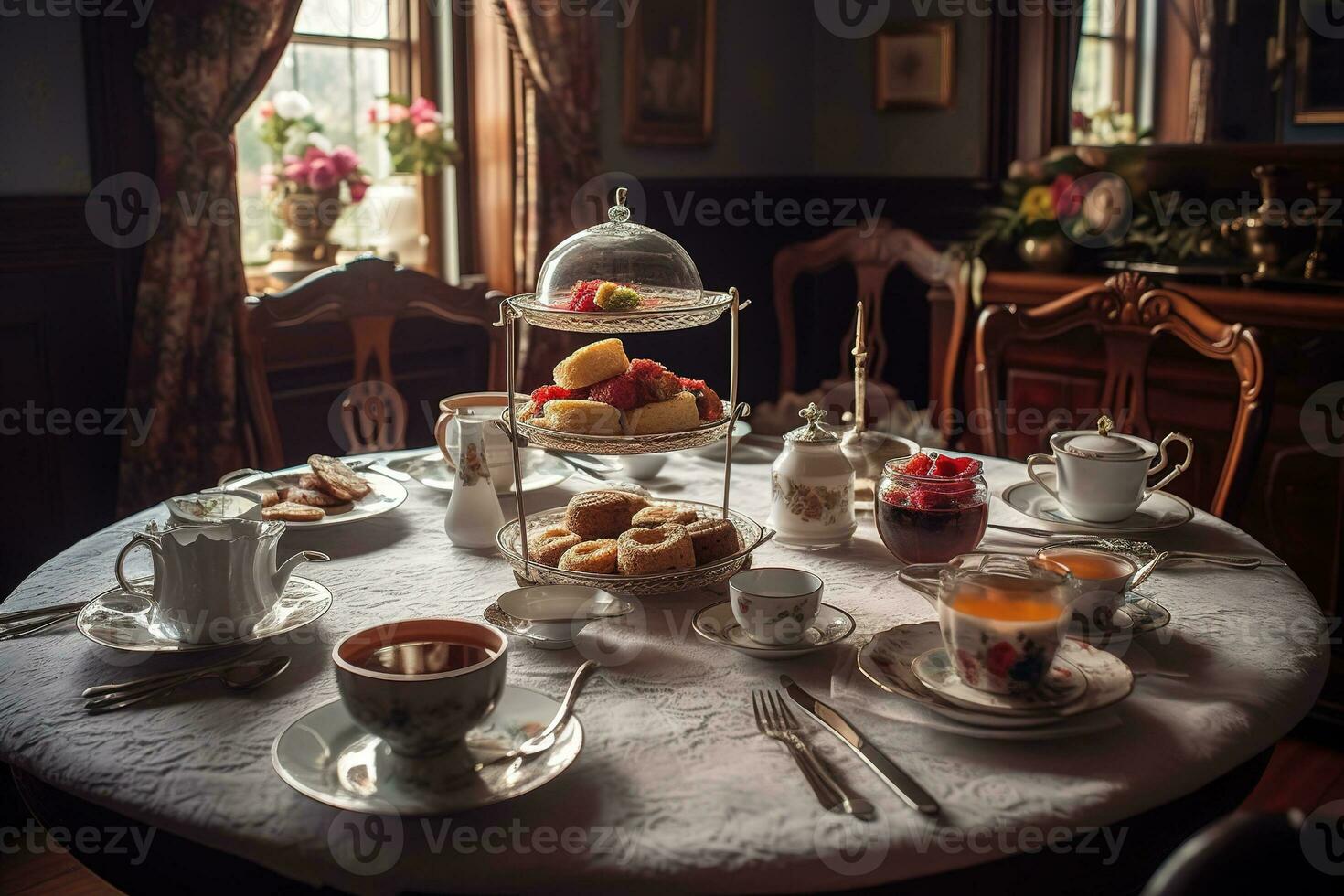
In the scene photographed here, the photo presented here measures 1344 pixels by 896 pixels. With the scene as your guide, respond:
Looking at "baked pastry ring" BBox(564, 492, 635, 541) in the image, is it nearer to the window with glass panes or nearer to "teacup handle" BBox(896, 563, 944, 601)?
"teacup handle" BBox(896, 563, 944, 601)

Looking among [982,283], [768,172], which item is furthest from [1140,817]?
[768,172]

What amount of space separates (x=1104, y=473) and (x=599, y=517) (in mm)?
617

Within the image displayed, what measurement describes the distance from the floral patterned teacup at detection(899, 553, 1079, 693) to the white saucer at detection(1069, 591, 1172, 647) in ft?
0.43

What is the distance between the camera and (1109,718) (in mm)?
970

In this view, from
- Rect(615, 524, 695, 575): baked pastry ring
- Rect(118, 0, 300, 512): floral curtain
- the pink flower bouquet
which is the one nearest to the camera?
Rect(615, 524, 695, 575): baked pastry ring

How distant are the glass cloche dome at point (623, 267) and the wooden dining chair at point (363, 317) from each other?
2.84 feet

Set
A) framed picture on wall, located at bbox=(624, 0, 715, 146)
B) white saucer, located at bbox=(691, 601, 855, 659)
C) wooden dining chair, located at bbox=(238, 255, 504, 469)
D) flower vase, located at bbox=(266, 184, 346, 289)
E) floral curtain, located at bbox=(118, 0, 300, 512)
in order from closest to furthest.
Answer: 1. white saucer, located at bbox=(691, 601, 855, 659)
2. wooden dining chair, located at bbox=(238, 255, 504, 469)
3. floral curtain, located at bbox=(118, 0, 300, 512)
4. flower vase, located at bbox=(266, 184, 346, 289)
5. framed picture on wall, located at bbox=(624, 0, 715, 146)

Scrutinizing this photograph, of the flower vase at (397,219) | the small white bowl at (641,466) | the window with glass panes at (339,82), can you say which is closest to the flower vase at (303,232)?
the window with glass panes at (339,82)

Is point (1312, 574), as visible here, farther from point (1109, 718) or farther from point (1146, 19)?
point (1109, 718)

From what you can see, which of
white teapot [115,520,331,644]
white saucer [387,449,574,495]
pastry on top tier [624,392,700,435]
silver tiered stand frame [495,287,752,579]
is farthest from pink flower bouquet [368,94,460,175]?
white teapot [115,520,331,644]

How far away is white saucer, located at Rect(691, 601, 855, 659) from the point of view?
43.7 inches

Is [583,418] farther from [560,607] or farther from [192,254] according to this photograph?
[192,254]

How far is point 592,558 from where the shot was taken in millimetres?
1271

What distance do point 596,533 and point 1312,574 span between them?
2032 mm
